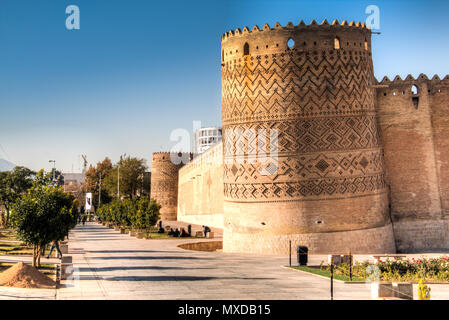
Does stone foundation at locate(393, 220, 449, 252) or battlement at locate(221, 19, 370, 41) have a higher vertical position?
battlement at locate(221, 19, 370, 41)

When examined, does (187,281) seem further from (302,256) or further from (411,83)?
(411,83)

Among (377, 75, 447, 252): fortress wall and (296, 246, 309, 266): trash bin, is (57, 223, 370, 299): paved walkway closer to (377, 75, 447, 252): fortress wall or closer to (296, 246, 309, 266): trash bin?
(296, 246, 309, 266): trash bin

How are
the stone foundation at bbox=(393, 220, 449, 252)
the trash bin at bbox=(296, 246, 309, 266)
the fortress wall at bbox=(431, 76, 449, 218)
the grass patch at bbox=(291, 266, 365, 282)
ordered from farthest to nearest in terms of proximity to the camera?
the fortress wall at bbox=(431, 76, 449, 218) → the stone foundation at bbox=(393, 220, 449, 252) → the trash bin at bbox=(296, 246, 309, 266) → the grass patch at bbox=(291, 266, 365, 282)

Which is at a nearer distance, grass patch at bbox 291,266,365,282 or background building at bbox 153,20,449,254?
grass patch at bbox 291,266,365,282

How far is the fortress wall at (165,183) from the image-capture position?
145 ft

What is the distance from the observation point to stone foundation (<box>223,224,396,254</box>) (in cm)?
1620

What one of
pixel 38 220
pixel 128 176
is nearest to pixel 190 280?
pixel 38 220

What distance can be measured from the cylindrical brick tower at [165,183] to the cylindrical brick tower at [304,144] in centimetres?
2711

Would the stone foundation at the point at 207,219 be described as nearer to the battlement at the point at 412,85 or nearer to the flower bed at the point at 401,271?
the battlement at the point at 412,85

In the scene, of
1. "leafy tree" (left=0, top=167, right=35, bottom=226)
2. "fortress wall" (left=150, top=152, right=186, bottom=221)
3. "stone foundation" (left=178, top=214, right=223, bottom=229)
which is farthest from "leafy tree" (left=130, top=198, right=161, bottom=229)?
"fortress wall" (left=150, top=152, right=186, bottom=221)

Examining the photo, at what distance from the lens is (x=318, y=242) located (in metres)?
16.2

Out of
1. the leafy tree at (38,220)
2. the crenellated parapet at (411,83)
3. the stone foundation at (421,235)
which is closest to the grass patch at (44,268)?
the leafy tree at (38,220)

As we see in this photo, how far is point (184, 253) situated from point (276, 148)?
17.1 feet

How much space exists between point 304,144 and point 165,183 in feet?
96.1
